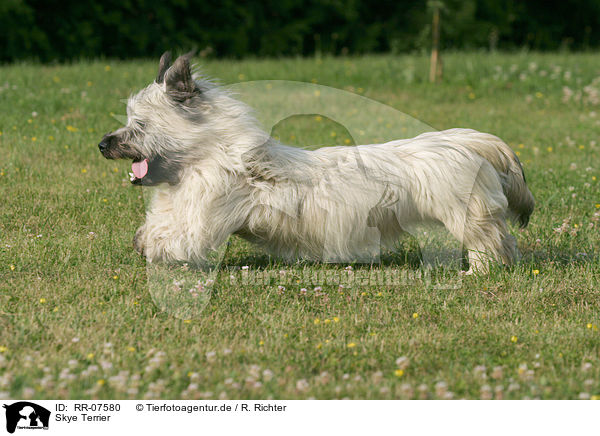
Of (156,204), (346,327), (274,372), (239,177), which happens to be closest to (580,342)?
(346,327)

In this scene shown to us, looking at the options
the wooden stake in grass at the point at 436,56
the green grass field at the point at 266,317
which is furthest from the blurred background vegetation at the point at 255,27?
the green grass field at the point at 266,317

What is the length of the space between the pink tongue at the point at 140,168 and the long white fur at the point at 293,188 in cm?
8

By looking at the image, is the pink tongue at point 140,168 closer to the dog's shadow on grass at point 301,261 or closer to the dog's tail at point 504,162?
the dog's shadow on grass at point 301,261

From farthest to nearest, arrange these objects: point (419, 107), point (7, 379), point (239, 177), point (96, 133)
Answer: point (419, 107)
point (96, 133)
point (239, 177)
point (7, 379)

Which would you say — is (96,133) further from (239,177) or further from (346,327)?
(346,327)

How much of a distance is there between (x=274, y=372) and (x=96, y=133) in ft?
17.7

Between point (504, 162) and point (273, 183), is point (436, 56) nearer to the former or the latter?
point (504, 162)

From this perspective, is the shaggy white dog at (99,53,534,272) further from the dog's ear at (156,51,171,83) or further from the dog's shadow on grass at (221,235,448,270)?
the dog's shadow on grass at (221,235,448,270)

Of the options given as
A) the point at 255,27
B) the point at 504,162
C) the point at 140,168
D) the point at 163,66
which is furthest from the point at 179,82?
the point at 255,27

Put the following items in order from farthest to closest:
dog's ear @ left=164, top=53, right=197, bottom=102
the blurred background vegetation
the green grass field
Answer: the blurred background vegetation, dog's ear @ left=164, top=53, right=197, bottom=102, the green grass field

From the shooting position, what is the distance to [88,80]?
1073 cm
